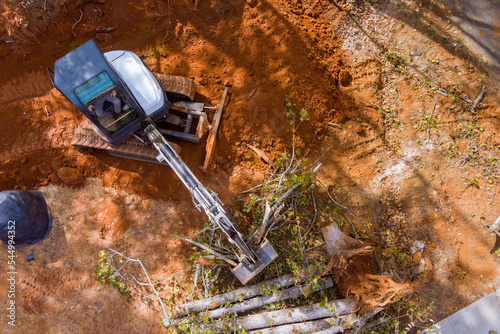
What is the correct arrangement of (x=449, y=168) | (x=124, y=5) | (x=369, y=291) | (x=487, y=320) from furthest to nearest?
(x=124, y=5)
(x=449, y=168)
(x=487, y=320)
(x=369, y=291)

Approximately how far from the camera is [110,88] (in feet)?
17.3

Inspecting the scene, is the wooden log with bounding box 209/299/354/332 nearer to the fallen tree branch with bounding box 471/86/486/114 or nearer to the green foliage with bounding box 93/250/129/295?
the green foliage with bounding box 93/250/129/295

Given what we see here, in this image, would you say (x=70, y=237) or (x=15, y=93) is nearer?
(x=70, y=237)

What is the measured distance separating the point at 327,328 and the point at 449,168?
451cm

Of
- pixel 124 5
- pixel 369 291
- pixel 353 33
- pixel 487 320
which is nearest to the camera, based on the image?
pixel 369 291

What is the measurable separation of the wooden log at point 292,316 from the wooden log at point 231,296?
375 mm

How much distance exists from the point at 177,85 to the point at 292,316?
572 centimetres

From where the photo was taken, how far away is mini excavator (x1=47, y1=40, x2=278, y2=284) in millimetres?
4984

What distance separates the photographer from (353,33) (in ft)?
23.4

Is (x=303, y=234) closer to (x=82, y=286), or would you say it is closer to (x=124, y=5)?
(x=82, y=286)

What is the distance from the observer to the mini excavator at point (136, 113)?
4984 mm

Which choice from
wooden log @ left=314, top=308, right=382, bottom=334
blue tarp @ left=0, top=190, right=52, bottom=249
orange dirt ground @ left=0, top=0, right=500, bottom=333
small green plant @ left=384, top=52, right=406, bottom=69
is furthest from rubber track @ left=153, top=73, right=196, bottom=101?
wooden log @ left=314, top=308, right=382, bottom=334

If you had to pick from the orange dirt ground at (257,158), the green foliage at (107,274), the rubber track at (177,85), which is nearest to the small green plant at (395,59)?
the orange dirt ground at (257,158)

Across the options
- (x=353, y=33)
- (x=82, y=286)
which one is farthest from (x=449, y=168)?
(x=82, y=286)
